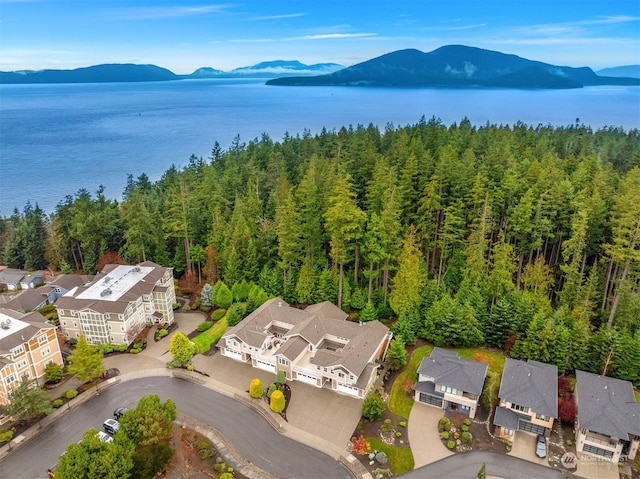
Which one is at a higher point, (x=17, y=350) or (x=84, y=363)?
(x=17, y=350)

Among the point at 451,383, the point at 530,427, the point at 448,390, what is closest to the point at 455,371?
the point at 451,383

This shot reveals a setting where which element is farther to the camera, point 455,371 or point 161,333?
point 161,333

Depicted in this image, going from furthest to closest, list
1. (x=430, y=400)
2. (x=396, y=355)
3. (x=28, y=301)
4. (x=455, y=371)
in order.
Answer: (x=28, y=301) → (x=396, y=355) → (x=430, y=400) → (x=455, y=371)

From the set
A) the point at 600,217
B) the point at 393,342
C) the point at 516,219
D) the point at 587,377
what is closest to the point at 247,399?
the point at 393,342

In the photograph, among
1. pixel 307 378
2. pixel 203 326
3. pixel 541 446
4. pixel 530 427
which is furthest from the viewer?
pixel 203 326

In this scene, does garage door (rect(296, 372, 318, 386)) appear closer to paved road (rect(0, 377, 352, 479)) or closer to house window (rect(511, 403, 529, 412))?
paved road (rect(0, 377, 352, 479))

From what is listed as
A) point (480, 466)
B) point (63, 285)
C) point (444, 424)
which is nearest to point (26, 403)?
point (63, 285)

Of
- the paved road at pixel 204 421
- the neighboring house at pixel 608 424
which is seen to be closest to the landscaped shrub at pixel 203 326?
the paved road at pixel 204 421

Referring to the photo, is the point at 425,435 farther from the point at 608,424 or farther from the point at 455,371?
the point at 608,424

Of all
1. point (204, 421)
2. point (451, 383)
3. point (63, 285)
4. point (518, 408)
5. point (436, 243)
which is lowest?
point (204, 421)
